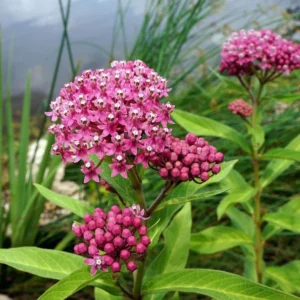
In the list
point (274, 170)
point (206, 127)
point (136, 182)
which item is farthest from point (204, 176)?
point (274, 170)

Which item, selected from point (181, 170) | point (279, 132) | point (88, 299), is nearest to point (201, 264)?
point (88, 299)

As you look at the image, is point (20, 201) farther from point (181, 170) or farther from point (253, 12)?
point (253, 12)

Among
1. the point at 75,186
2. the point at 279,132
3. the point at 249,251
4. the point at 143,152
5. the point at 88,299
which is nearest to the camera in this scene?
the point at 143,152

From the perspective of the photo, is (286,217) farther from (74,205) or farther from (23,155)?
(23,155)

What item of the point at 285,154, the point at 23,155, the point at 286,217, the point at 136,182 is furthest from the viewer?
the point at 23,155

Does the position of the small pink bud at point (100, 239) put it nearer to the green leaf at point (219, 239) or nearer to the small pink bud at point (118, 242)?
the small pink bud at point (118, 242)
